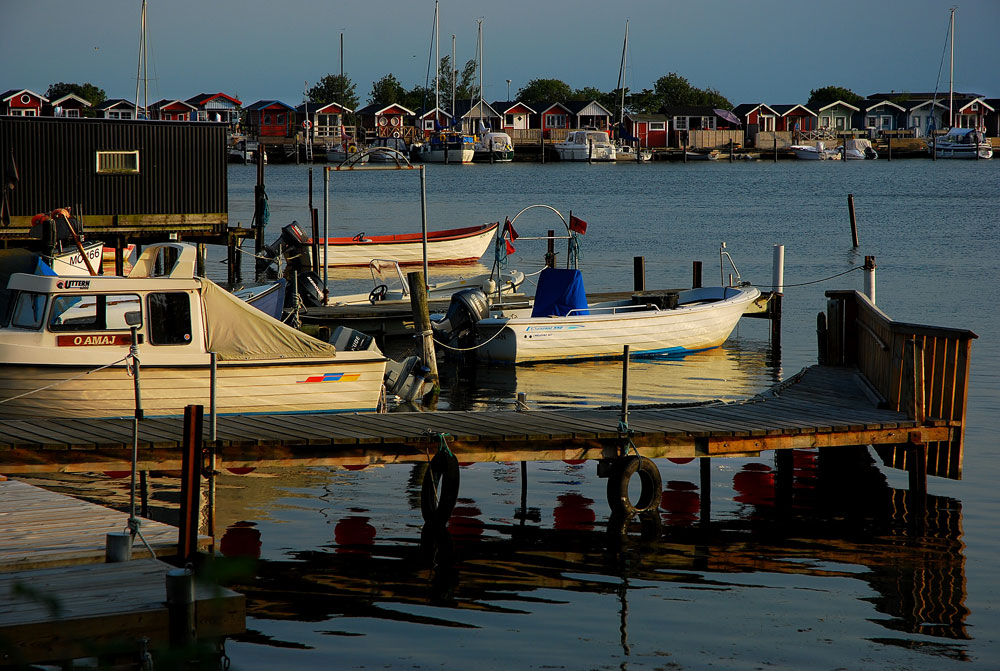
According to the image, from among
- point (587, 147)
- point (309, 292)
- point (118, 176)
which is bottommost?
point (309, 292)

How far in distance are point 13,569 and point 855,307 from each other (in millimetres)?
11205

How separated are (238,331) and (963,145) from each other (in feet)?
412

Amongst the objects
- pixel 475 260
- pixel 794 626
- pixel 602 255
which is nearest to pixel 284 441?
pixel 794 626

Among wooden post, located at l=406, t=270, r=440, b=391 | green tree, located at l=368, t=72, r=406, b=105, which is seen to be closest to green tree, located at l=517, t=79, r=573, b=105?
green tree, located at l=368, t=72, r=406, b=105

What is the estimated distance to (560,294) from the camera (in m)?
21.8

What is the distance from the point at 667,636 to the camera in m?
9.20

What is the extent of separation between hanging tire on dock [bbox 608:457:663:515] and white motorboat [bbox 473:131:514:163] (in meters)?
105

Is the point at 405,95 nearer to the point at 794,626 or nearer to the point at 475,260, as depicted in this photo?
the point at 475,260

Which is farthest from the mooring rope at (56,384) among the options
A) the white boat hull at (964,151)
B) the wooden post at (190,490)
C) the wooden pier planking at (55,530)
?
the white boat hull at (964,151)

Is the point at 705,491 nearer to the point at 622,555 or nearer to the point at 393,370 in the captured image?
the point at 622,555

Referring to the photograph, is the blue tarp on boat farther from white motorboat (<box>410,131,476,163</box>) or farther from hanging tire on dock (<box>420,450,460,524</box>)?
white motorboat (<box>410,131,476,163</box>)

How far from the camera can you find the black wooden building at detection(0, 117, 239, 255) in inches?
1064

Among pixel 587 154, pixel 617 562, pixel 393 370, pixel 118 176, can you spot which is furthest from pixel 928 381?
pixel 587 154

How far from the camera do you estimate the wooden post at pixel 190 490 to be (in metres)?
7.86
